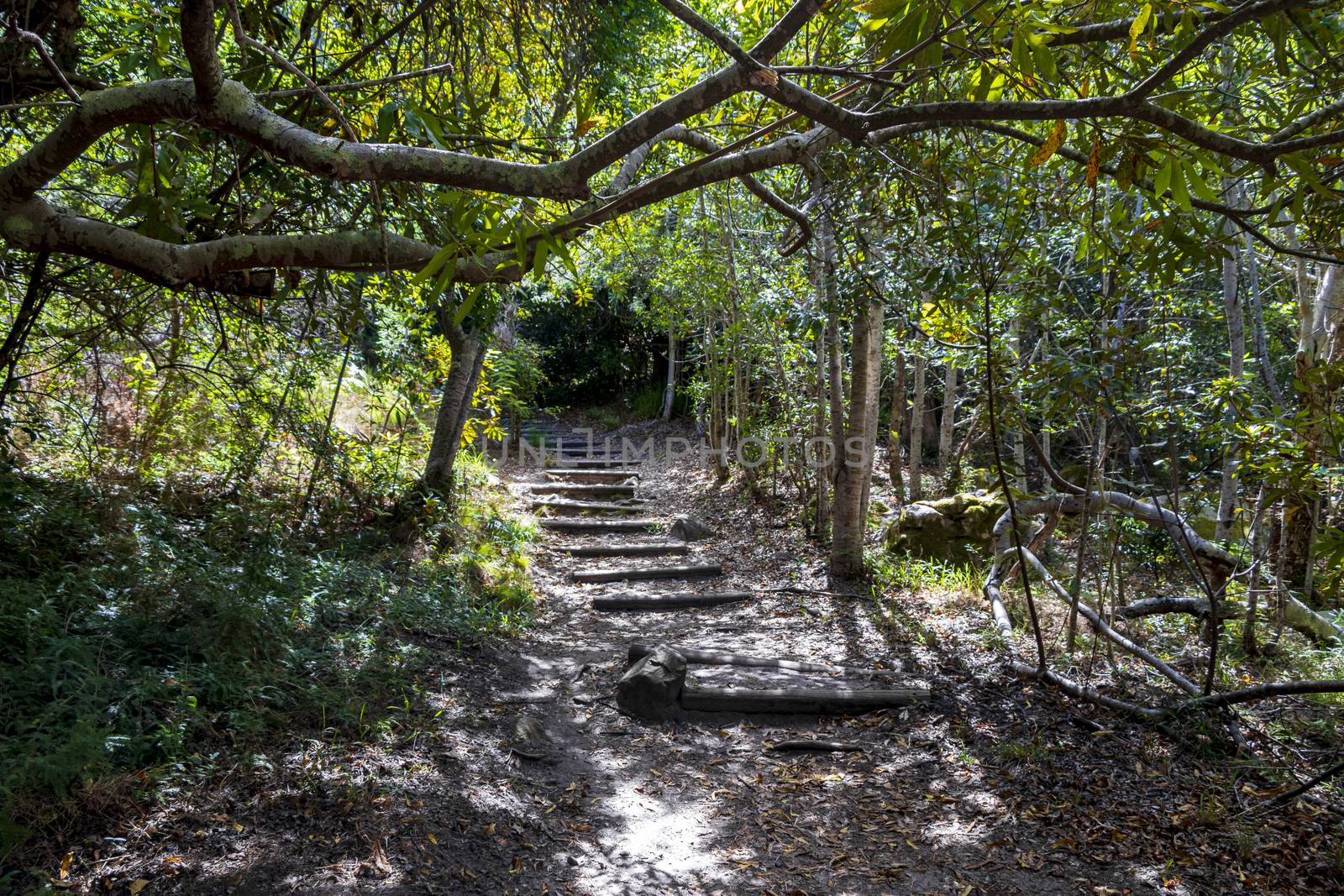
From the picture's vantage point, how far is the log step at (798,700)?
160 inches

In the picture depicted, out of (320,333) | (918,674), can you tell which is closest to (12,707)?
(918,674)

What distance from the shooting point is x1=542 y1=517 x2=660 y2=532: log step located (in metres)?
9.29

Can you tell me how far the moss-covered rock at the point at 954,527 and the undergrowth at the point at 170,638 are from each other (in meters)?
4.38

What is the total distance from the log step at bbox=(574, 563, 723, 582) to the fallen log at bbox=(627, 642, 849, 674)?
2.63 meters

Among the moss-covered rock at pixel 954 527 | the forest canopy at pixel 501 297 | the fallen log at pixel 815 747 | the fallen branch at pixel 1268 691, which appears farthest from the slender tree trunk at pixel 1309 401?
the fallen log at pixel 815 747

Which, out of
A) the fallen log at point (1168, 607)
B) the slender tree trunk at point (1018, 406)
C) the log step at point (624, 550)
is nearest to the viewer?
the slender tree trunk at point (1018, 406)

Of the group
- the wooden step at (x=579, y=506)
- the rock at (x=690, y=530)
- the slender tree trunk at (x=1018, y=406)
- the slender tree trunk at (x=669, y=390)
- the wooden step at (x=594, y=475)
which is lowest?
the rock at (x=690, y=530)

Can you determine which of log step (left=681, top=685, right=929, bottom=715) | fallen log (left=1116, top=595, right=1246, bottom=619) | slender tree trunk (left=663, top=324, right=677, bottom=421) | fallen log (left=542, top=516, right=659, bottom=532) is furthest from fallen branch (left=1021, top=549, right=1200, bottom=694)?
slender tree trunk (left=663, top=324, right=677, bottom=421)

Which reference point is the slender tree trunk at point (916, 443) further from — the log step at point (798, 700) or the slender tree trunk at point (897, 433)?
the log step at point (798, 700)

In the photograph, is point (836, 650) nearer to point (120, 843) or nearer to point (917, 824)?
point (917, 824)

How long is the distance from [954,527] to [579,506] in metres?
4.90

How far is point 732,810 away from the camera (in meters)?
3.22

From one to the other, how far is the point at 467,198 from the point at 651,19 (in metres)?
5.61

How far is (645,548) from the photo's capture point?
27.4 feet
